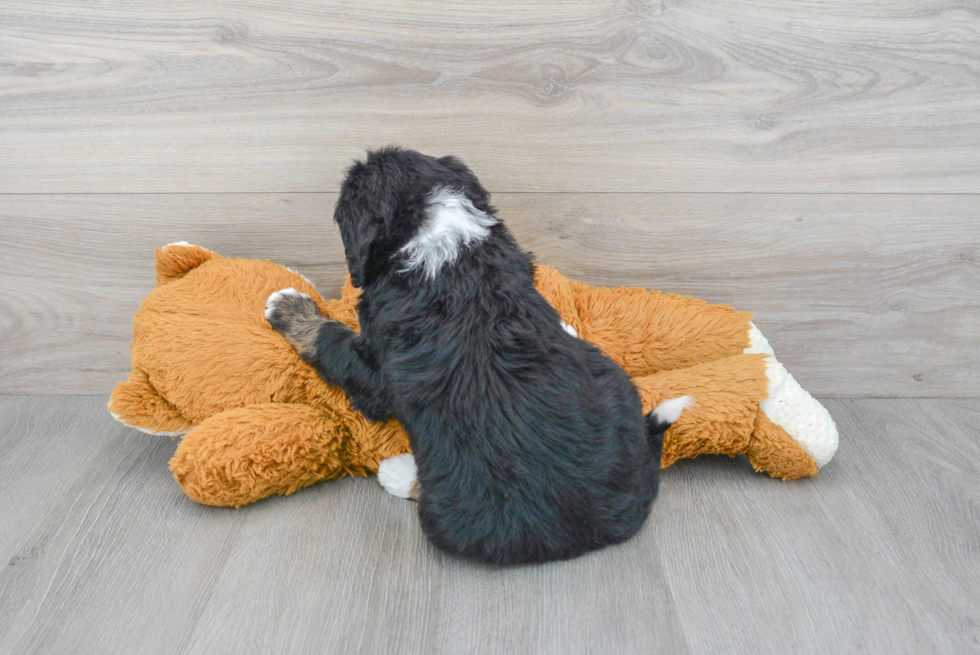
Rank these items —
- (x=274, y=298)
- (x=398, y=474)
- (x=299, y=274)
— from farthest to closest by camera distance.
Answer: (x=299, y=274)
(x=274, y=298)
(x=398, y=474)

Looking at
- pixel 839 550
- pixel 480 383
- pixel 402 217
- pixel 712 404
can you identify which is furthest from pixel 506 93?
pixel 839 550

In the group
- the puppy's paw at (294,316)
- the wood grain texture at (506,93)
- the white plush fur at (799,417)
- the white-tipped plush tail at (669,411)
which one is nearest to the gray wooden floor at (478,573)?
the white plush fur at (799,417)

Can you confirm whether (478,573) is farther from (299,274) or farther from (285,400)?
(299,274)

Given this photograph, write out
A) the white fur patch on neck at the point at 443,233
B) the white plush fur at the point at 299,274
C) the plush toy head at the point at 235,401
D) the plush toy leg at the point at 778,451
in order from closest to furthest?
1. the white fur patch on neck at the point at 443,233
2. the plush toy head at the point at 235,401
3. the plush toy leg at the point at 778,451
4. the white plush fur at the point at 299,274

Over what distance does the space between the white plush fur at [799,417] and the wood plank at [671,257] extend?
0.39 m

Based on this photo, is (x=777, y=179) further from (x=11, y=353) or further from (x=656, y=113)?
(x=11, y=353)

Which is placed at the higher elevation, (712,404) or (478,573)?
(712,404)

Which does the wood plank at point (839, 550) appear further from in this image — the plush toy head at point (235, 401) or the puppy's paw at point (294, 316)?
the puppy's paw at point (294, 316)

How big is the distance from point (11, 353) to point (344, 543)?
1.40 m

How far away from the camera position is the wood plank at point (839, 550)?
47.1 inches

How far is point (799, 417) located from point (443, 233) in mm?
984

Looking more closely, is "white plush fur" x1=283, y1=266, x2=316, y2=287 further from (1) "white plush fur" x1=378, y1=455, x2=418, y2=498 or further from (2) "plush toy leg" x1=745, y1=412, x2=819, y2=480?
(2) "plush toy leg" x1=745, y1=412, x2=819, y2=480

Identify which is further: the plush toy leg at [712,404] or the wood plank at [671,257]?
the wood plank at [671,257]

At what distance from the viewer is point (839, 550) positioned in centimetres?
140
